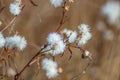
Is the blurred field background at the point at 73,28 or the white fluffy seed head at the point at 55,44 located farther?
the blurred field background at the point at 73,28

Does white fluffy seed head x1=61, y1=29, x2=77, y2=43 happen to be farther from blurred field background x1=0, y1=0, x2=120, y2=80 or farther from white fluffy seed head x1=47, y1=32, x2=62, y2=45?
blurred field background x1=0, y1=0, x2=120, y2=80

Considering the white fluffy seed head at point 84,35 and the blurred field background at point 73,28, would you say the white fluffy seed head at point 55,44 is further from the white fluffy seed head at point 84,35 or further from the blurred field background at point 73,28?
the blurred field background at point 73,28

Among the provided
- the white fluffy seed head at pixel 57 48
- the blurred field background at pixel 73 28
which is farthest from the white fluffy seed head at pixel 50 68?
the blurred field background at pixel 73 28

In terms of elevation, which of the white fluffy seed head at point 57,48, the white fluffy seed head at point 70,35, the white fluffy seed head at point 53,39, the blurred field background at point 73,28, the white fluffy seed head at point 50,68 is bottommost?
the white fluffy seed head at point 50,68

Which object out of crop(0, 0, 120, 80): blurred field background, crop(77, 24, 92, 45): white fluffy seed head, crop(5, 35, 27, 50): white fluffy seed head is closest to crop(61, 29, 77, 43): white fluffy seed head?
crop(77, 24, 92, 45): white fluffy seed head

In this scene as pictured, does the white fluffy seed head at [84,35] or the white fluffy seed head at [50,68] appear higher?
the white fluffy seed head at [84,35]

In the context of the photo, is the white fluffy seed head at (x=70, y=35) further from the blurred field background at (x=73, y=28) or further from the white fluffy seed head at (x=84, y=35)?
the blurred field background at (x=73, y=28)

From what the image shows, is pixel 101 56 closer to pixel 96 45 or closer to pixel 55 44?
pixel 96 45

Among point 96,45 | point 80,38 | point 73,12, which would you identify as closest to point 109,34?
point 96,45
